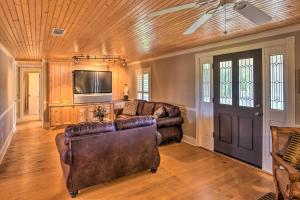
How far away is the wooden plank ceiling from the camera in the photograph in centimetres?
233

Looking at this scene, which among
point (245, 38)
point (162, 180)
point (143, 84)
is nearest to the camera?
point (162, 180)

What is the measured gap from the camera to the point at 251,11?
6.47 feet

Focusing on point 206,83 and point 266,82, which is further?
point 206,83

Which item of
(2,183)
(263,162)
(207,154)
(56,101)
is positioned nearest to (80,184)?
(2,183)

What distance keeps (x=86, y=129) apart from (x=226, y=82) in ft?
9.69

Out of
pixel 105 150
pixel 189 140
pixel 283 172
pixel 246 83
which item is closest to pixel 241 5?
pixel 283 172

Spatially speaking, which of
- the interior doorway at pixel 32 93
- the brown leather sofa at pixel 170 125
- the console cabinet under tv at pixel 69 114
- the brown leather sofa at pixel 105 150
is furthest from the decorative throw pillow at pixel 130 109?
the interior doorway at pixel 32 93

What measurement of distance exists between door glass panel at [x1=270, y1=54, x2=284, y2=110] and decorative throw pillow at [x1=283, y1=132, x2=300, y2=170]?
3.36ft

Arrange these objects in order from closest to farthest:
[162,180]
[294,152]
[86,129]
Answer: [294,152]
[86,129]
[162,180]

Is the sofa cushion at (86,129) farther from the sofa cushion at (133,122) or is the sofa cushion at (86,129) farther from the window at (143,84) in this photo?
the window at (143,84)

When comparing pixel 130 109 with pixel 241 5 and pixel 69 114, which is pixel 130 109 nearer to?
pixel 69 114

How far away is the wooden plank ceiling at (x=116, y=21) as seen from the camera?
233cm

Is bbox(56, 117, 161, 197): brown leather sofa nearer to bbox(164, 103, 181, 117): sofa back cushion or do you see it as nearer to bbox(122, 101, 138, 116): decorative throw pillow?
bbox(164, 103, 181, 117): sofa back cushion

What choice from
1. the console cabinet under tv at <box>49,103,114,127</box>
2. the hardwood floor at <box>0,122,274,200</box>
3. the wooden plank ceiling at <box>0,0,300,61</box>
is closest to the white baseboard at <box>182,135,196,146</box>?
the hardwood floor at <box>0,122,274,200</box>
